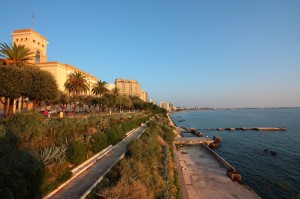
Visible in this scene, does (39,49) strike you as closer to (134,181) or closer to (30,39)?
(30,39)

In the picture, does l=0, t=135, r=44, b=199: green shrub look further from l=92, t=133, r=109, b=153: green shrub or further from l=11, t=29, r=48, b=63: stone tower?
l=11, t=29, r=48, b=63: stone tower

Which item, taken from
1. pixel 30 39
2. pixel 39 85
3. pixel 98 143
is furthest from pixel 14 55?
pixel 30 39

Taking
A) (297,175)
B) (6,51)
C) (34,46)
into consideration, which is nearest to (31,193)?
(6,51)

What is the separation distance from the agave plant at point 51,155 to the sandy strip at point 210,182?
12568mm

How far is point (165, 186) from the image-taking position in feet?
45.2

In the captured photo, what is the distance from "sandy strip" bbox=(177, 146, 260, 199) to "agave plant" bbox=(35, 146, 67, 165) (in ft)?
41.2

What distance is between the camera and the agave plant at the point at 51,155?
1092 centimetres

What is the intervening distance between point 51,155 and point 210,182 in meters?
18.3

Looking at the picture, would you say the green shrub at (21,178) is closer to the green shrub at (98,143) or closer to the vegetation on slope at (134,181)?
the vegetation on slope at (134,181)

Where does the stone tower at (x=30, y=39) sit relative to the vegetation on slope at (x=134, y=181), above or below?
above

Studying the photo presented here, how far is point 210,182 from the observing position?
2388 centimetres

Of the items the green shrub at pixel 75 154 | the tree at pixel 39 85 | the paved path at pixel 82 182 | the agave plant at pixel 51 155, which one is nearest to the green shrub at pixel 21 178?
the paved path at pixel 82 182

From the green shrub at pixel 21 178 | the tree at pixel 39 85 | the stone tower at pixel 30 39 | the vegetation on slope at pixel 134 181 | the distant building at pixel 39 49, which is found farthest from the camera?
the stone tower at pixel 30 39

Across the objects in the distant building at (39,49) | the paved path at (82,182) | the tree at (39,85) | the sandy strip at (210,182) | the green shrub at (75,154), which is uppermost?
the distant building at (39,49)
